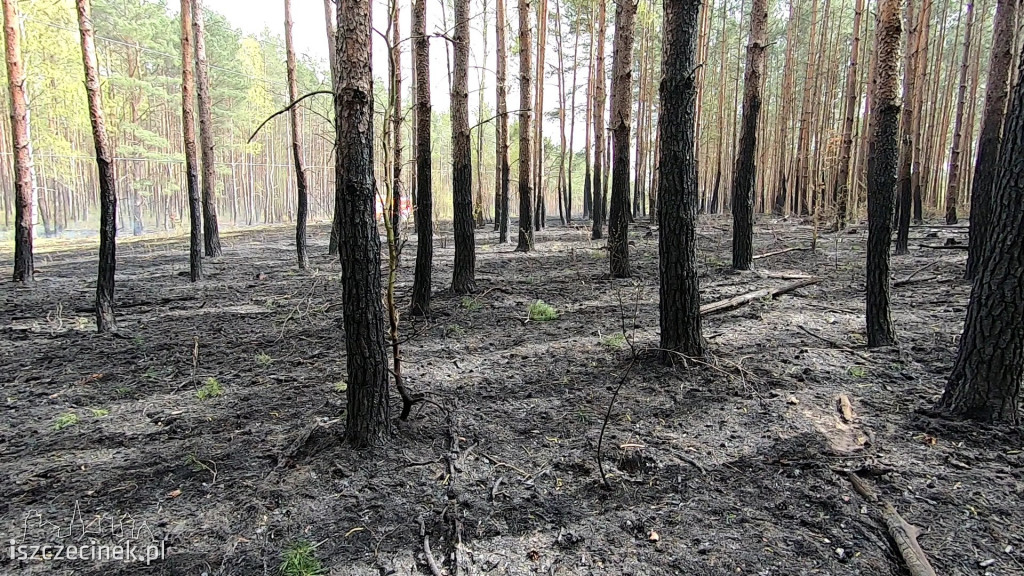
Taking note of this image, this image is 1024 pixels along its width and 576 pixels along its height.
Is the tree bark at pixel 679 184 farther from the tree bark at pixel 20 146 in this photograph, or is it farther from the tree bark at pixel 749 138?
the tree bark at pixel 20 146

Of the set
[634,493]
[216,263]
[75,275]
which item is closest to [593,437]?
[634,493]

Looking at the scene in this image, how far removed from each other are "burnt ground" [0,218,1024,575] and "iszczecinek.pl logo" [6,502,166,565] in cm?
2

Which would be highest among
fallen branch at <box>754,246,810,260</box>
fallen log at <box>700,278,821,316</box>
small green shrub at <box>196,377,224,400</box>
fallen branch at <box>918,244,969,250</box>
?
fallen branch at <box>918,244,969,250</box>

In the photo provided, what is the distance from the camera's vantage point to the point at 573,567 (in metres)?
2.11

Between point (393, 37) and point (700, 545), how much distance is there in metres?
3.13

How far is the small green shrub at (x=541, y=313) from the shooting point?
5912 millimetres

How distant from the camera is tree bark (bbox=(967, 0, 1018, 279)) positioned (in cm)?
538

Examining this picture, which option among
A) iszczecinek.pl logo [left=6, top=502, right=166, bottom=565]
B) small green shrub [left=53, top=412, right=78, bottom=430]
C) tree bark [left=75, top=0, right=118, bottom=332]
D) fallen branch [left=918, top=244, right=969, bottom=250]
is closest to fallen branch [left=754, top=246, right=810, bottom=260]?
fallen branch [left=918, top=244, right=969, bottom=250]

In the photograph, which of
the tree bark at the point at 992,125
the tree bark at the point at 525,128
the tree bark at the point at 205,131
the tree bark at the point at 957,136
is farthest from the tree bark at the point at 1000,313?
the tree bark at the point at 957,136

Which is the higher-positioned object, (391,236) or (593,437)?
(391,236)

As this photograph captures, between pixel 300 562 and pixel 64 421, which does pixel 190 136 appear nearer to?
pixel 64 421

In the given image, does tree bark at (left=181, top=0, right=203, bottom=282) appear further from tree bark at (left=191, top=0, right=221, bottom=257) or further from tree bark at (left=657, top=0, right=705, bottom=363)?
tree bark at (left=657, top=0, right=705, bottom=363)

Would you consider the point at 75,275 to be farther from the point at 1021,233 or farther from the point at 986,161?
the point at 986,161

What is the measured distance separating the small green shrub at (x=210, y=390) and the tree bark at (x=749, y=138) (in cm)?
705
